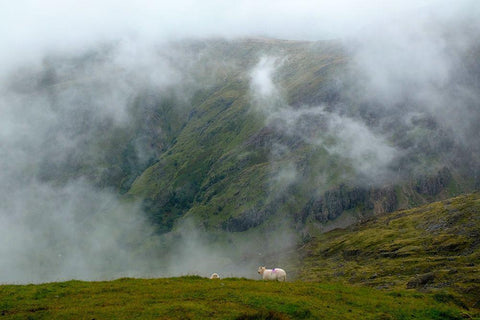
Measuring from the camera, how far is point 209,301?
32062 mm

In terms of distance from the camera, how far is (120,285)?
37.1 meters

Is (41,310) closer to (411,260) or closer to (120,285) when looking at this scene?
(120,285)

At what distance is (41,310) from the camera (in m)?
30.4

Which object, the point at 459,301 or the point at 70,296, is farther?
the point at 459,301

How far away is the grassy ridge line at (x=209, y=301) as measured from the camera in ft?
96.2

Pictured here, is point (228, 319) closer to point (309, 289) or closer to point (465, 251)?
point (309, 289)

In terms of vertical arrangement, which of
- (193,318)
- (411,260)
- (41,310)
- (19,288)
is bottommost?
(411,260)

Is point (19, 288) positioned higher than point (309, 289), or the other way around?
point (19, 288)

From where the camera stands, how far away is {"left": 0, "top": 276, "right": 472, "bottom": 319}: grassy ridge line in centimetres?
2931

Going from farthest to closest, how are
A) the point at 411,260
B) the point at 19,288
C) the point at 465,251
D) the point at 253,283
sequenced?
the point at 411,260
the point at 465,251
the point at 253,283
the point at 19,288

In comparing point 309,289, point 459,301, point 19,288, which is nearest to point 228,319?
point 309,289

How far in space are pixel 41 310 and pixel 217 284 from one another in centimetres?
1628

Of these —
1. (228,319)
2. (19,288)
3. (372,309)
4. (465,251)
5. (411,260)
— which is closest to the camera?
Result: (228,319)

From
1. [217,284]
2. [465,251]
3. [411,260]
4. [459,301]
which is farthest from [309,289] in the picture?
[411,260]
